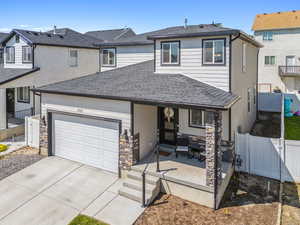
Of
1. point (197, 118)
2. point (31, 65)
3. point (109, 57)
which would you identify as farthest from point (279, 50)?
point (31, 65)

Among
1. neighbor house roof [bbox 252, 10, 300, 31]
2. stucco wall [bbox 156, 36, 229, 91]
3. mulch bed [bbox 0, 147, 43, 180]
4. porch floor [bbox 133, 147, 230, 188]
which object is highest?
neighbor house roof [bbox 252, 10, 300, 31]

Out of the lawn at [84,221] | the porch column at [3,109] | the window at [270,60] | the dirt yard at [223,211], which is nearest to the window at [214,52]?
the dirt yard at [223,211]

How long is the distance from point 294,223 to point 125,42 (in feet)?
47.3

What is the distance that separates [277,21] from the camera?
30.4m

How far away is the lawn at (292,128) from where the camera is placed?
1494 centimetres

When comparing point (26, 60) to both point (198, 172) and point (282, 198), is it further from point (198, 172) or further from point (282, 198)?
point (282, 198)

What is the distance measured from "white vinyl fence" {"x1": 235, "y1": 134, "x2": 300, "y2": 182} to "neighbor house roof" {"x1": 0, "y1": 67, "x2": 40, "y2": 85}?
48.5ft

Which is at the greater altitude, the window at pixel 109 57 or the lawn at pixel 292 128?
the window at pixel 109 57

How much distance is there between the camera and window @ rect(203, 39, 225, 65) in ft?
34.9

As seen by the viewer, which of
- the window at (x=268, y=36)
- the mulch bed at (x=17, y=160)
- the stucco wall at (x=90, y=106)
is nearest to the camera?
the stucco wall at (x=90, y=106)

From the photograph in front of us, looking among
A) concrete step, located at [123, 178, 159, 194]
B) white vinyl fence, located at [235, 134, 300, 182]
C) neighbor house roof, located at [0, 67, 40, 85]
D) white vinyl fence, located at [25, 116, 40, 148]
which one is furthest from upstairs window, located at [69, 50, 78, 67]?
white vinyl fence, located at [235, 134, 300, 182]

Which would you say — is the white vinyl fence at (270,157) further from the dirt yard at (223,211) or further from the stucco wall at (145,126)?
the stucco wall at (145,126)

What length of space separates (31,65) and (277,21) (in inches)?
1111

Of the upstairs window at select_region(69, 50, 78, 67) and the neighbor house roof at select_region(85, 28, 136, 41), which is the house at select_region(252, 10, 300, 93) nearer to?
the neighbor house roof at select_region(85, 28, 136, 41)
